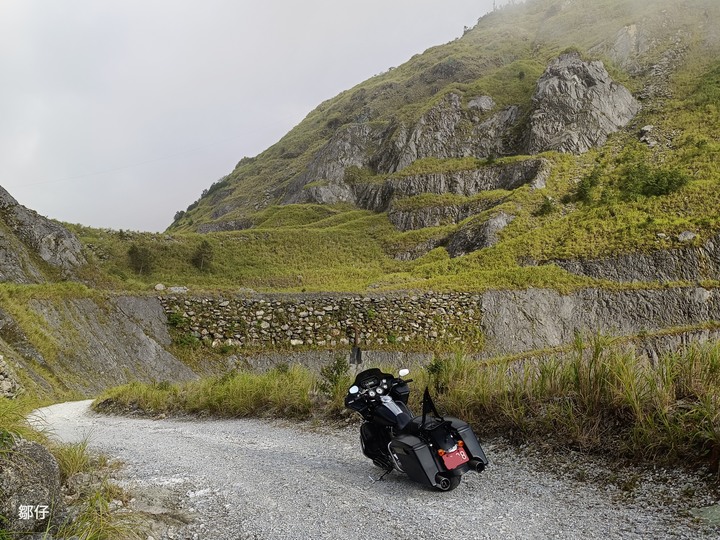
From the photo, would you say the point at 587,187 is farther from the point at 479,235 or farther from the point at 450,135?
the point at 450,135

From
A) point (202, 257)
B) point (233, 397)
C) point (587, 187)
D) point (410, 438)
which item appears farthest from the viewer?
point (587, 187)

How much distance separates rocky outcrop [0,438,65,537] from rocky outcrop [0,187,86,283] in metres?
25.5

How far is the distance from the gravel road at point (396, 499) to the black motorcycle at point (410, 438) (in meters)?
0.23

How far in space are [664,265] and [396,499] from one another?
2695 centimetres

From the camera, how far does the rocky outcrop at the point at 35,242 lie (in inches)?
995

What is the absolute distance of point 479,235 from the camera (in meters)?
37.4

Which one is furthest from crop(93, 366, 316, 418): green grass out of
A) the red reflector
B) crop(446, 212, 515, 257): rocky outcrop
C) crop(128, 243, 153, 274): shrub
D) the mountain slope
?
the mountain slope

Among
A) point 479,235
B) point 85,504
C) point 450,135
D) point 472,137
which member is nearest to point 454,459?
point 85,504

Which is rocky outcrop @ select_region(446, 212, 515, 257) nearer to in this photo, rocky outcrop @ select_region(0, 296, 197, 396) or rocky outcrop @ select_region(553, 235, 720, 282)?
rocky outcrop @ select_region(553, 235, 720, 282)

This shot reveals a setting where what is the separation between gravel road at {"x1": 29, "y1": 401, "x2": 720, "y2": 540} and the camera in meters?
3.58

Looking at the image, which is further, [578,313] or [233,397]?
[578,313]

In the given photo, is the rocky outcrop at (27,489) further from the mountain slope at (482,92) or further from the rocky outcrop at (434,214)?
the mountain slope at (482,92)

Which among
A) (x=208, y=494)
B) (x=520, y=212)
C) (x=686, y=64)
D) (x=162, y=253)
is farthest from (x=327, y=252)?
(x=686, y=64)

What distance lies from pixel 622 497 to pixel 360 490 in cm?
245
